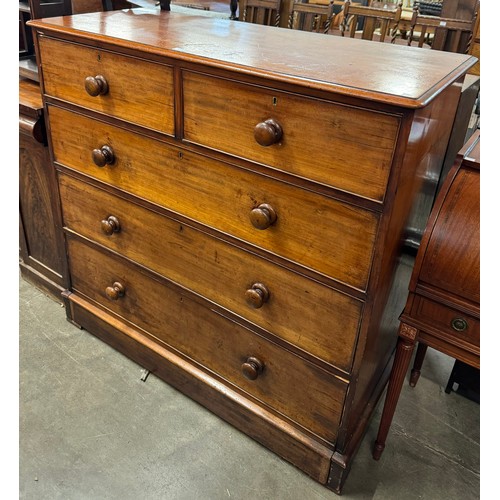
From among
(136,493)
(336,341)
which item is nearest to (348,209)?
(336,341)

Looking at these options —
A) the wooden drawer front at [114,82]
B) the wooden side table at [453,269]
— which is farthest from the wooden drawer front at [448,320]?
the wooden drawer front at [114,82]

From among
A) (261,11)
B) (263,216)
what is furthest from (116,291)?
(261,11)

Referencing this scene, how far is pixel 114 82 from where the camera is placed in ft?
4.36

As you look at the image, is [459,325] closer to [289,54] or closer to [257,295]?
[257,295]

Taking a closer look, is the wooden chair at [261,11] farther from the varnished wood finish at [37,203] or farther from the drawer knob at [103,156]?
the drawer knob at [103,156]

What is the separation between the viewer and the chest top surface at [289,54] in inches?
38.3

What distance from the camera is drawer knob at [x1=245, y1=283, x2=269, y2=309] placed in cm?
126

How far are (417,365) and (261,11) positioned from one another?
2.22 meters

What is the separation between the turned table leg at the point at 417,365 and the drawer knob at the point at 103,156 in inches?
47.9

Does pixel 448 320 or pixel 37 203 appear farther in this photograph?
pixel 37 203

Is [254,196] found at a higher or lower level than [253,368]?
higher

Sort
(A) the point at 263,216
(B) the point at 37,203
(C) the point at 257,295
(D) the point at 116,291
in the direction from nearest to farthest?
(A) the point at 263,216
(C) the point at 257,295
(D) the point at 116,291
(B) the point at 37,203

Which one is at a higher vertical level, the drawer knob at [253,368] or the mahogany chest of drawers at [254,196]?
the mahogany chest of drawers at [254,196]

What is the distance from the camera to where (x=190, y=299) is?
4.89 feet
